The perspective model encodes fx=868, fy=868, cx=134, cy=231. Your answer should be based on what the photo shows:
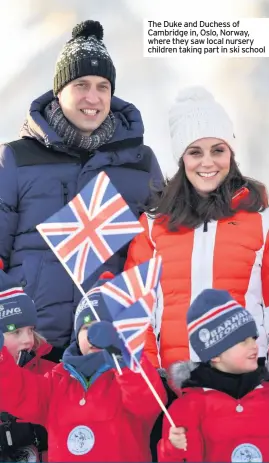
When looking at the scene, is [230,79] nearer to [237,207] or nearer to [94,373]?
[237,207]

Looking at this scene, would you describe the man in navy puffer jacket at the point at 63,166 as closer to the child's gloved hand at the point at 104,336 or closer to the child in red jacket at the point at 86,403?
the child in red jacket at the point at 86,403

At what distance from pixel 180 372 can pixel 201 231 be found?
552 mm

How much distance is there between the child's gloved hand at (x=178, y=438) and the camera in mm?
2576

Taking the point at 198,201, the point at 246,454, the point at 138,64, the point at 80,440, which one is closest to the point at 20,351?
the point at 80,440

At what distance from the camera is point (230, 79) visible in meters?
4.73

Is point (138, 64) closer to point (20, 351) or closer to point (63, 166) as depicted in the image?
point (63, 166)

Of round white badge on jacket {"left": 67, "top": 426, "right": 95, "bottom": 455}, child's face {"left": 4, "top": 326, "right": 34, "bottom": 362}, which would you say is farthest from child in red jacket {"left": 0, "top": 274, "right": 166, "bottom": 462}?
child's face {"left": 4, "top": 326, "right": 34, "bottom": 362}

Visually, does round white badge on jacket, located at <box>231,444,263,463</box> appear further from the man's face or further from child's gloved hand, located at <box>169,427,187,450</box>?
the man's face

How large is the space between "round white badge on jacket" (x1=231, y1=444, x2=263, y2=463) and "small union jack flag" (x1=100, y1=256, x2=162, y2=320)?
55 centimetres

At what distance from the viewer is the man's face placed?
356cm

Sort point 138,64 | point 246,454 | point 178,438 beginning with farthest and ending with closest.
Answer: point 138,64 → point 246,454 → point 178,438

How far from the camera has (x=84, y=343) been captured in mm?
2982

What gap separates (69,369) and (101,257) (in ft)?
1.31

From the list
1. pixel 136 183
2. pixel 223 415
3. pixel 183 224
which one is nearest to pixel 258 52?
pixel 136 183
